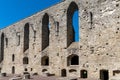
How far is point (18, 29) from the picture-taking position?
30.1m

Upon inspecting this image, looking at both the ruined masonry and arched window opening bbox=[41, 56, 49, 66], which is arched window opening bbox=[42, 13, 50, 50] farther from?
arched window opening bbox=[41, 56, 49, 66]

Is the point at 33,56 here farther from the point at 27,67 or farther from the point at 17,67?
the point at 17,67

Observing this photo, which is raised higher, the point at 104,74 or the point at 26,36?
the point at 26,36

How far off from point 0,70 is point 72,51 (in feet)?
52.2

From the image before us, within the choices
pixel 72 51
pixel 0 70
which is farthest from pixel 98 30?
pixel 0 70

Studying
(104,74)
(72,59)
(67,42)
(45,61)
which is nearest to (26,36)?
(45,61)

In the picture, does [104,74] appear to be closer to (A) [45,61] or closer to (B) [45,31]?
(A) [45,61]

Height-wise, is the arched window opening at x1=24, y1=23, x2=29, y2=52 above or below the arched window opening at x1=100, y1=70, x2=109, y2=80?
above

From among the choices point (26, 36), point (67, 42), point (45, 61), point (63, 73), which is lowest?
point (63, 73)

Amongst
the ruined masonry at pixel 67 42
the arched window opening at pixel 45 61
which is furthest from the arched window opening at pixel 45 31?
the arched window opening at pixel 45 61

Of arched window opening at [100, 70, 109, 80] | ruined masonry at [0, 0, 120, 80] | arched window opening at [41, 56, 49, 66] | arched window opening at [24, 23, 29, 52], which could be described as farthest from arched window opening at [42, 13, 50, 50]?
arched window opening at [100, 70, 109, 80]

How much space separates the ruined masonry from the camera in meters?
17.7

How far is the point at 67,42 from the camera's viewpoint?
21.7 metres

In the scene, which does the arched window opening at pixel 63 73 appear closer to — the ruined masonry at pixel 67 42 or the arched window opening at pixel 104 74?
the ruined masonry at pixel 67 42
